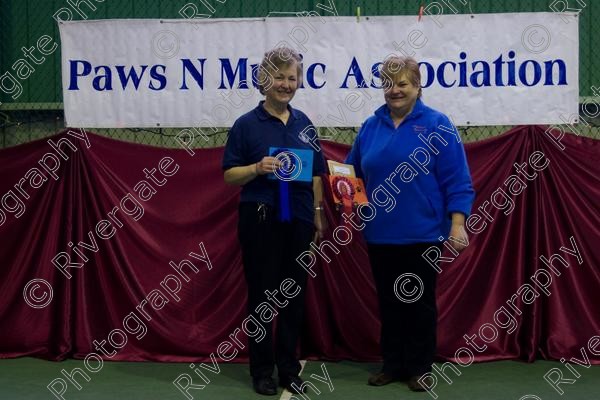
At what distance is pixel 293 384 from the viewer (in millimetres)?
3986

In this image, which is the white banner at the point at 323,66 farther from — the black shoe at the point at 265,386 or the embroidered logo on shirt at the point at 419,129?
the black shoe at the point at 265,386

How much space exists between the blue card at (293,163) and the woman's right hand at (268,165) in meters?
0.04


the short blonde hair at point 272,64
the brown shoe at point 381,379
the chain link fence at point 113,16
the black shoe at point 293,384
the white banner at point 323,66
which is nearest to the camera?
the short blonde hair at point 272,64

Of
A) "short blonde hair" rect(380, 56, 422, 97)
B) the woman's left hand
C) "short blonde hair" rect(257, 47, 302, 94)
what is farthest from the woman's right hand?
the woman's left hand

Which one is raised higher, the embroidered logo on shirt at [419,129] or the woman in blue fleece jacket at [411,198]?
the embroidered logo on shirt at [419,129]

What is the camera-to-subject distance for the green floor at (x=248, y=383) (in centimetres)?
399

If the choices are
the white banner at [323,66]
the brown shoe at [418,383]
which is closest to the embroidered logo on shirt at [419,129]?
the white banner at [323,66]

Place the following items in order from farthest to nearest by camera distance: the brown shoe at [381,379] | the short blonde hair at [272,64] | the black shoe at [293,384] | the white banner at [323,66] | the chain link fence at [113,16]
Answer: the chain link fence at [113,16] → the white banner at [323,66] → the brown shoe at [381,379] → the black shoe at [293,384] → the short blonde hair at [272,64]

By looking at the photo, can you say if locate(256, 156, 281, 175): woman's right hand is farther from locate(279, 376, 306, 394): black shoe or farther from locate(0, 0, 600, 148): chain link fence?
locate(0, 0, 600, 148): chain link fence

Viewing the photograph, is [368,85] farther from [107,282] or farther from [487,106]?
[107,282]

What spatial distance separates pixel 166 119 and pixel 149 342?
137cm

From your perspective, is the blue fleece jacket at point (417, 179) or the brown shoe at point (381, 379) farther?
the brown shoe at point (381, 379)

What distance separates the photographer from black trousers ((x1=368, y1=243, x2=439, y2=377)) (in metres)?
4.00

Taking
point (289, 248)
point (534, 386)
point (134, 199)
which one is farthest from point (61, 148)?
point (534, 386)
